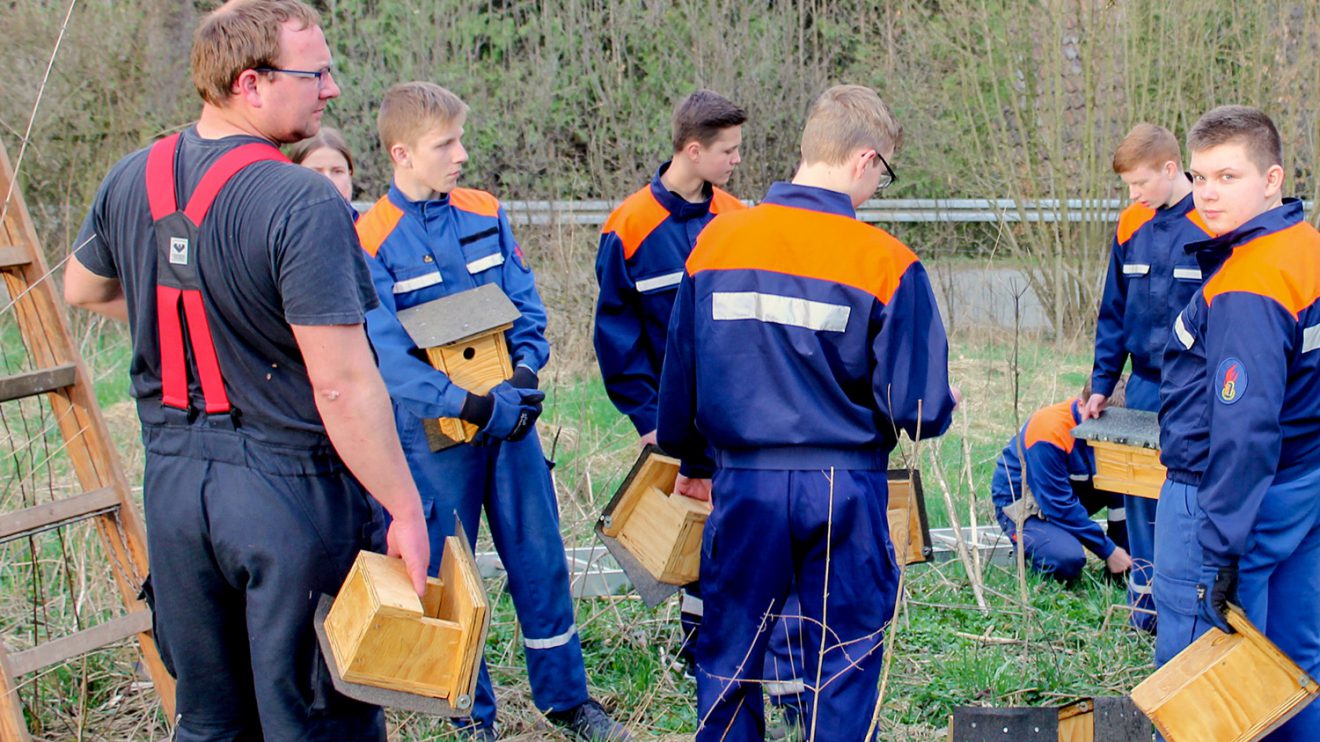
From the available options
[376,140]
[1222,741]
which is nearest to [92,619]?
[1222,741]

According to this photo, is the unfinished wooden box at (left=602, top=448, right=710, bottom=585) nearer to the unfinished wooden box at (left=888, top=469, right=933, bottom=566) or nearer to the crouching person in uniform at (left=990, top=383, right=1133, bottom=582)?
the unfinished wooden box at (left=888, top=469, right=933, bottom=566)

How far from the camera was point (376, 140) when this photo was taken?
484 inches

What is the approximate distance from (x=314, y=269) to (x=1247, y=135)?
2.74m

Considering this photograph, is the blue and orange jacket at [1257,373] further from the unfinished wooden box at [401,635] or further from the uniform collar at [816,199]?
the unfinished wooden box at [401,635]

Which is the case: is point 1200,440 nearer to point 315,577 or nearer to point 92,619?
point 315,577

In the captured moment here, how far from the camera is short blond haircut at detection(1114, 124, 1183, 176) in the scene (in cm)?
546

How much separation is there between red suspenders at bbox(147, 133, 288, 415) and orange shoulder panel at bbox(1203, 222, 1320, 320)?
2.58 m

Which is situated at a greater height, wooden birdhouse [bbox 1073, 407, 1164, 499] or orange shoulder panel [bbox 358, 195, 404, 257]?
orange shoulder panel [bbox 358, 195, 404, 257]

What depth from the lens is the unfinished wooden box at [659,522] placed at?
151 inches

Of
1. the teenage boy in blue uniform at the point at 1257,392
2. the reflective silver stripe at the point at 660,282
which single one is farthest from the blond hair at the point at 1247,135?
the reflective silver stripe at the point at 660,282

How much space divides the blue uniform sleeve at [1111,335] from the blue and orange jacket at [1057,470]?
21cm

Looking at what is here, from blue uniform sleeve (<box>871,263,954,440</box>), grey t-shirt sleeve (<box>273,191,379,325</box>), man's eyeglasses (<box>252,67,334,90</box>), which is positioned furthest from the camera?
blue uniform sleeve (<box>871,263,954,440</box>)

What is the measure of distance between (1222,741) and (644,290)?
2.58 m

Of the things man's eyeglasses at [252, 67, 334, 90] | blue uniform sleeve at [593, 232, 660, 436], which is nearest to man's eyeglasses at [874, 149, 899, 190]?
blue uniform sleeve at [593, 232, 660, 436]
